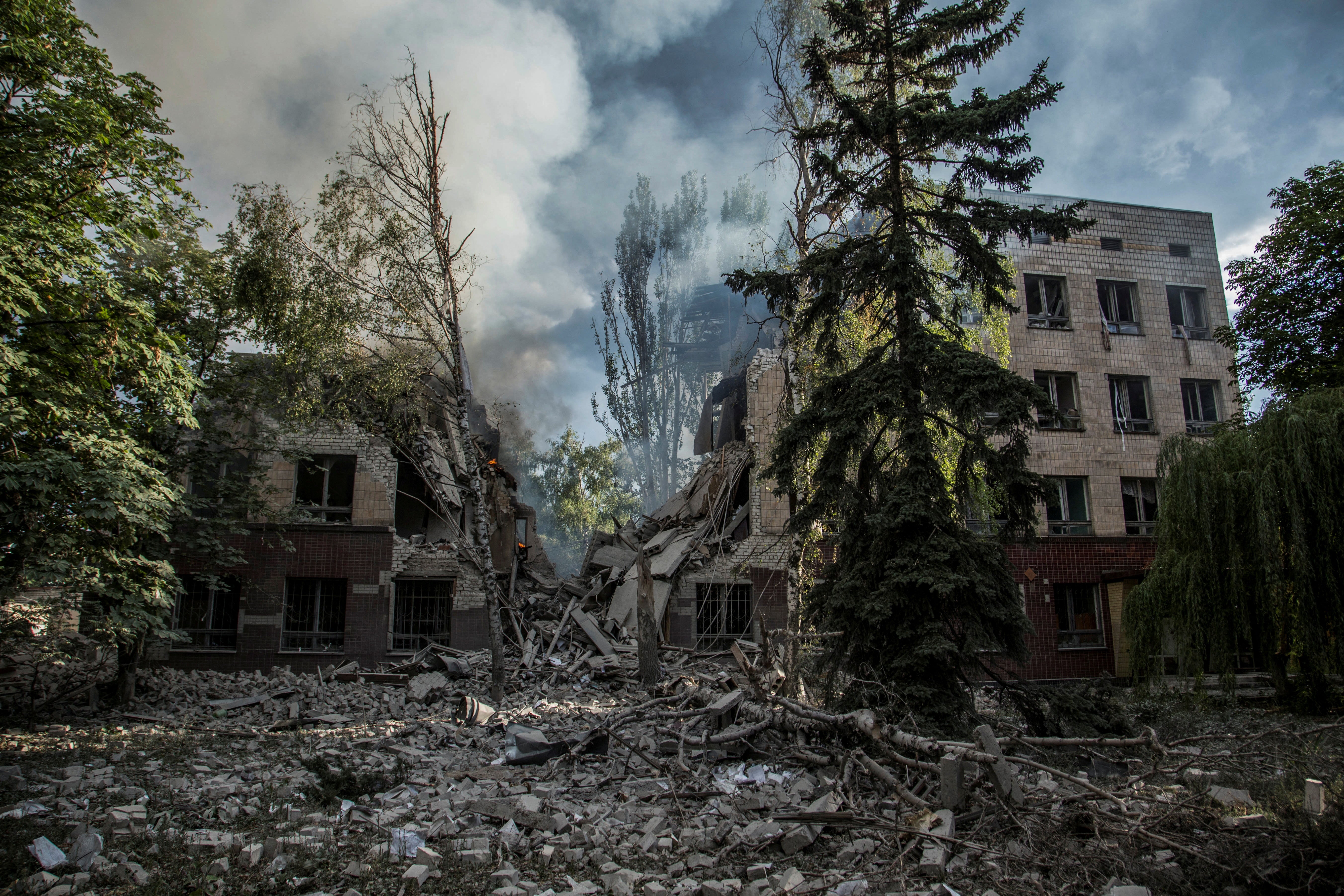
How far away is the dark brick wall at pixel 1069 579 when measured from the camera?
61.9 ft

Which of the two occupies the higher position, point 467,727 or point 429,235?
point 429,235

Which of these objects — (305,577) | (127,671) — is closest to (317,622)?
(305,577)

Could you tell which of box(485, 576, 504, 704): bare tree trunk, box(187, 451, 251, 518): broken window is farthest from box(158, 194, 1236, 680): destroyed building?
box(187, 451, 251, 518): broken window

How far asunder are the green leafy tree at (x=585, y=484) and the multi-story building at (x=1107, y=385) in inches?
850

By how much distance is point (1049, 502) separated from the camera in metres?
8.26

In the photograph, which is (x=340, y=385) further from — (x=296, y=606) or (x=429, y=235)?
(x=296, y=606)

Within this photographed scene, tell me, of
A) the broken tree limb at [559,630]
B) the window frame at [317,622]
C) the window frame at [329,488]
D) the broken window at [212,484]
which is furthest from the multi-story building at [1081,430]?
the broken window at [212,484]

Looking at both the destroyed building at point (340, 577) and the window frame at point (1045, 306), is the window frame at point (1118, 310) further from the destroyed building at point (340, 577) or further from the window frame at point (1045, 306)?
the destroyed building at point (340, 577)

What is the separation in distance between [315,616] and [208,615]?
8.28 ft

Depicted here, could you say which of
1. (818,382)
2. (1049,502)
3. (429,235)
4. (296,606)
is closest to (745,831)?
(1049,502)

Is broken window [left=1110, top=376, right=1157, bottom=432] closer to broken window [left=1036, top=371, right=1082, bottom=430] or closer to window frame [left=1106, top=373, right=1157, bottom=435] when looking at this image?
window frame [left=1106, top=373, right=1157, bottom=435]

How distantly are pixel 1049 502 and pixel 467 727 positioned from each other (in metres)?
8.92

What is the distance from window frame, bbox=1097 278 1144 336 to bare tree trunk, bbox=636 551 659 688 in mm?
16609

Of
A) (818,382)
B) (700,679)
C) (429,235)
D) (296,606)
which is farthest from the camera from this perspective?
(296,606)
